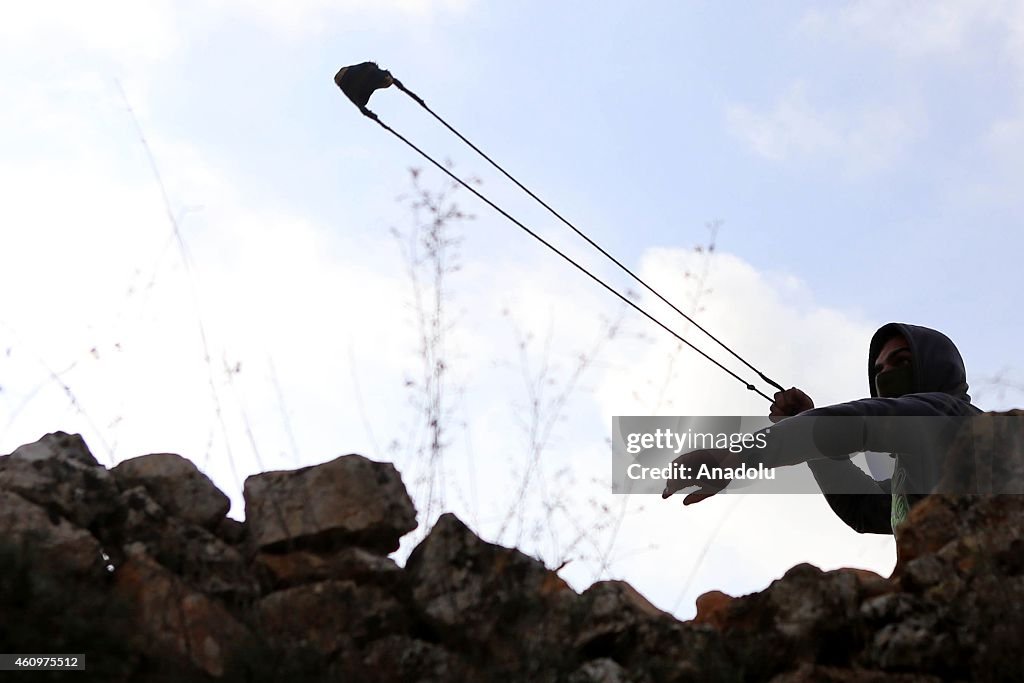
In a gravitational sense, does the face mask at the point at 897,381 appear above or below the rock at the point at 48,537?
above

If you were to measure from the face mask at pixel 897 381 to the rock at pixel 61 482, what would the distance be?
300cm

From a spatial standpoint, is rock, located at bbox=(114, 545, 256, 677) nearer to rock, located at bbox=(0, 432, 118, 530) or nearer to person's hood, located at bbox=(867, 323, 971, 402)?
rock, located at bbox=(0, 432, 118, 530)

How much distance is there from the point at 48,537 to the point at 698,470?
1.95 m

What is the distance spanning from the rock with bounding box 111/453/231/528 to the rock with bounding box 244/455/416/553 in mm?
103

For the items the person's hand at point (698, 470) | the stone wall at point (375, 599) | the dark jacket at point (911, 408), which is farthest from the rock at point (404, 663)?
the dark jacket at point (911, 408)

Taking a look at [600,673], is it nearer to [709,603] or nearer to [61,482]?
[709,603]

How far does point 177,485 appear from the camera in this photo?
338 cm

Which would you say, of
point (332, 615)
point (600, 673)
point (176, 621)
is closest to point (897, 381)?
point (600, 673)

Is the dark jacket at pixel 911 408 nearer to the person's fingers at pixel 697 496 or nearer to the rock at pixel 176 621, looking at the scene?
the person's fingers at pixel 697 496

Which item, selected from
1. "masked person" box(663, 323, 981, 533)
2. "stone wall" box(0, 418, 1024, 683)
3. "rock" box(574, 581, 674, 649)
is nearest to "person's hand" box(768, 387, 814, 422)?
"masked person" box(663, 323, 981, 533)

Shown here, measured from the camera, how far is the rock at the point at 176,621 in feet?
9.27

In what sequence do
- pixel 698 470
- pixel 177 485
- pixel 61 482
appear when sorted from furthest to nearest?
pixel 698 470 < pixel 177 485 < pixel 61 482

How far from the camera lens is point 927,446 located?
3965mm

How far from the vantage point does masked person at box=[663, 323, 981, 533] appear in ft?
12.4
